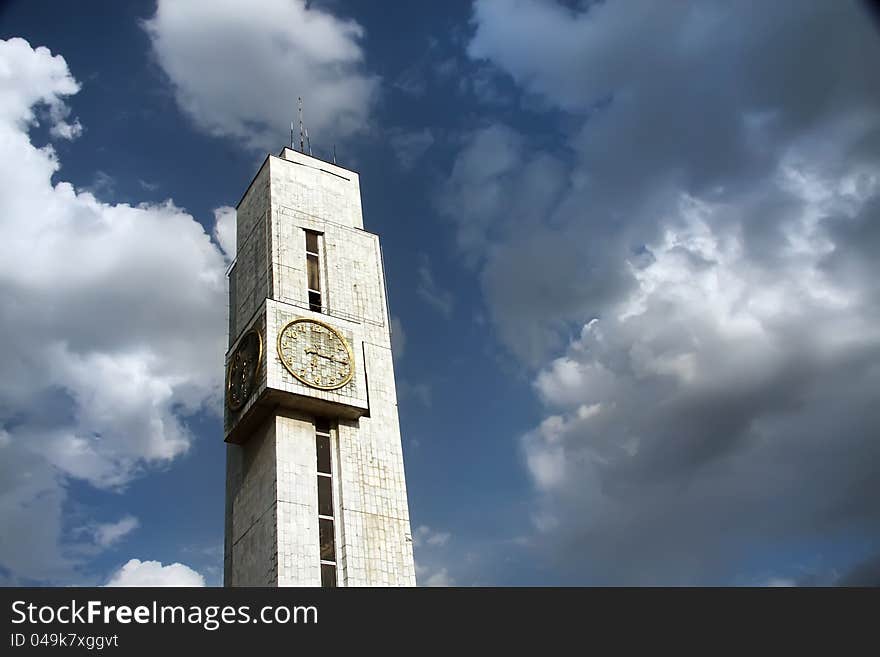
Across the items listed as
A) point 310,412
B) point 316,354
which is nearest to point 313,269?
point 316,354

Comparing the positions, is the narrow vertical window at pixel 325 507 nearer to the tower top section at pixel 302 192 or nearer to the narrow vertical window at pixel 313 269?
the narrow vertical window at pixel 313 269

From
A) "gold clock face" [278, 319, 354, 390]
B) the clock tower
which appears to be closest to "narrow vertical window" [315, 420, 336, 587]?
the clock tower

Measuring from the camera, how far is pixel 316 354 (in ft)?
123

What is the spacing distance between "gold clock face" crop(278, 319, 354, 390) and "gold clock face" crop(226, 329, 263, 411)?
110 cm

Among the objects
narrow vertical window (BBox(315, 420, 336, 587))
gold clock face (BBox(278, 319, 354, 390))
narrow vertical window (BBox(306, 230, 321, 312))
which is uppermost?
narrow vertical window (BBox(306, 230, 321, 312))

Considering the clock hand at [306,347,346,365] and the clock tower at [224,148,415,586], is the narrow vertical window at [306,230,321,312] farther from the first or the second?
the clock hand at [306,347,346,365]

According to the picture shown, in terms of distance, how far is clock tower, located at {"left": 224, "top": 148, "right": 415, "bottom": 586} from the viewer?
34656 mm

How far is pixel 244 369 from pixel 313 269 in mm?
6345

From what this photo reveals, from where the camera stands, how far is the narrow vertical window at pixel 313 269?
1608 inches
